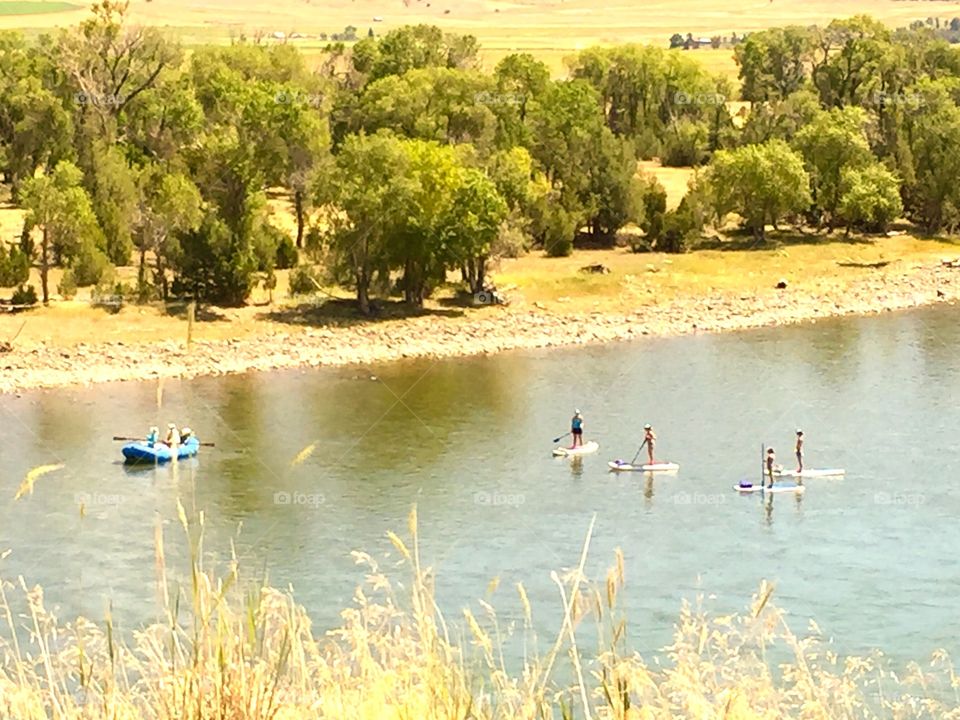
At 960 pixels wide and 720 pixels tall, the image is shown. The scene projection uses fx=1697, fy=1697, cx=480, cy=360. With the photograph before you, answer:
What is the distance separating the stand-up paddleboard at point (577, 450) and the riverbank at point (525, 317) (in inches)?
462

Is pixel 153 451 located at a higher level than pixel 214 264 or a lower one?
lower

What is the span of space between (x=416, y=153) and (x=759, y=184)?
16892mm

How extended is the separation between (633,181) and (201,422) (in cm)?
2767

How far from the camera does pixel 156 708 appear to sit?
7.24 m

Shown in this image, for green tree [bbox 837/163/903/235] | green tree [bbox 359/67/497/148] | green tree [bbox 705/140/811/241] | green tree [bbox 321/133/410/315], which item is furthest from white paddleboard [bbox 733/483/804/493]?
green tree [bbox 837/163/903/235]

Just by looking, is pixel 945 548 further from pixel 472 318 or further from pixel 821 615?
pixel 472 318

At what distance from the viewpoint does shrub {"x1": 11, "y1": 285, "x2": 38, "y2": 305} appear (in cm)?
4962

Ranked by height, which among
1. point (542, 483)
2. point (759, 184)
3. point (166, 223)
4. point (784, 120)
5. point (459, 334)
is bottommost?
point (542, 483)

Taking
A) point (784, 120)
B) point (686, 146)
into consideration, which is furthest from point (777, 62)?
point (784, 120)

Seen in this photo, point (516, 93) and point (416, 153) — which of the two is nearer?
point (416, 153)

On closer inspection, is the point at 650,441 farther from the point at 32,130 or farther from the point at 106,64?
the point at 106,64

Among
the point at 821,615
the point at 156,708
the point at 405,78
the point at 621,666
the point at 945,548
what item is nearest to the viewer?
the point at 621,666

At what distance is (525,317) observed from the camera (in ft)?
173

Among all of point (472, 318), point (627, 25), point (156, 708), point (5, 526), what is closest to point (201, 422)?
point (5, 526)
